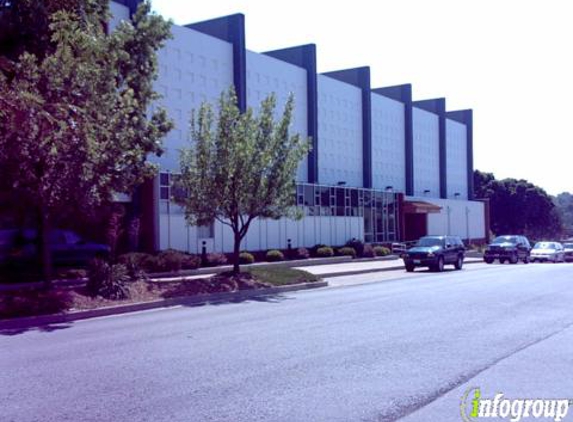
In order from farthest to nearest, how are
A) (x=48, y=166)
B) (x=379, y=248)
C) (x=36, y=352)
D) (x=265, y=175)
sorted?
(x=379, y=248), (x=265, y=175), (x=48, y=166), (x=36, y=352)

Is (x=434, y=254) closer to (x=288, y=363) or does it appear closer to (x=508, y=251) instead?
(x=508, y=251)

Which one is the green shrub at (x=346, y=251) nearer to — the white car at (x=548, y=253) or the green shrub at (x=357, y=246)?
the green shrub at (x=357, y=246)

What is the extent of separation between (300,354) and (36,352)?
4303 millimetres

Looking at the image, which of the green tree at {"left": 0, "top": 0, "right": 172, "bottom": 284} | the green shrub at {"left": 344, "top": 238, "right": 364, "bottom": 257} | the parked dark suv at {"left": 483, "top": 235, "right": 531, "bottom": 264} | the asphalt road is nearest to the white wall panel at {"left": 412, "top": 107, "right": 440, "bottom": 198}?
the parked dark suv at {"left": 483, "top": 235, "right": 531, "bottom": 264}

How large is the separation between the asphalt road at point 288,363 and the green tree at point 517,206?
221 ft

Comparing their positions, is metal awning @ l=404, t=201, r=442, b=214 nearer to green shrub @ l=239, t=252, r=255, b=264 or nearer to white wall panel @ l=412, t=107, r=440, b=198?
white wall panel @ l=412, t=107, r=440, b=198

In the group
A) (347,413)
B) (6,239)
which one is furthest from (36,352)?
(6,239)

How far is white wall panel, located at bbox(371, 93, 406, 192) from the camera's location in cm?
5275

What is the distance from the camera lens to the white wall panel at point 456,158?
214 ft

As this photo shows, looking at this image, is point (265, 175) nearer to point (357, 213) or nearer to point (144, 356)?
point (144, 356)

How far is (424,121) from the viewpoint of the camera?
198 ft

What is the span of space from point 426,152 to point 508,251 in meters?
21.8

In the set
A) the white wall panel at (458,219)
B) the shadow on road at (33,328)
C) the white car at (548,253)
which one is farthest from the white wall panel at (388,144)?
the shadow on road at (33,328)

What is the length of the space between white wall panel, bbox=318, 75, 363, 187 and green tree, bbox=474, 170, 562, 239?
36.1m
